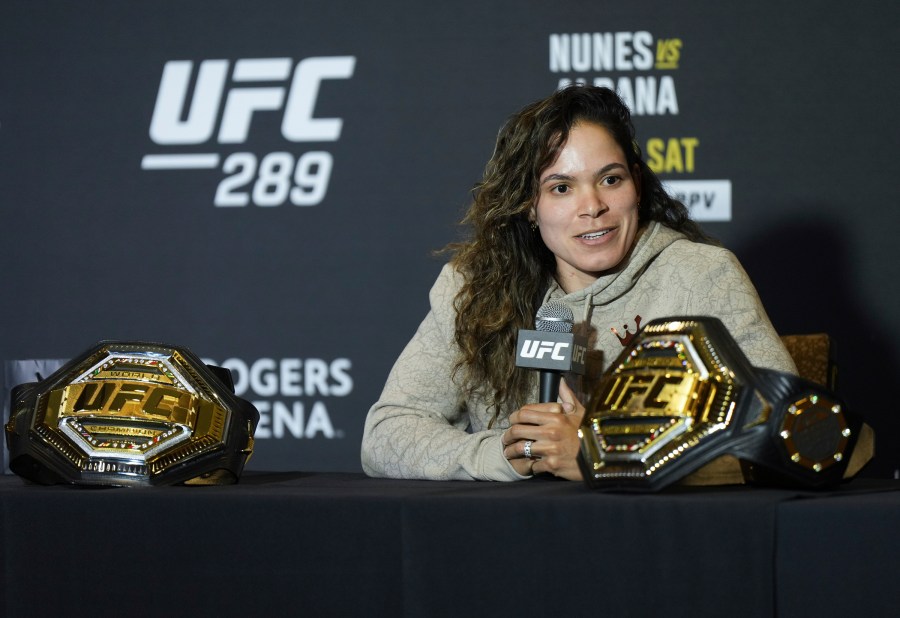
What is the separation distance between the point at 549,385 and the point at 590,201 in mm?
487

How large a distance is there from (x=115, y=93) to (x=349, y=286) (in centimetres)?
95

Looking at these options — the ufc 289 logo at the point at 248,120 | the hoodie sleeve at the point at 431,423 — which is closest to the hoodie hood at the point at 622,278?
the hoodie sleeve at the point at 431,423

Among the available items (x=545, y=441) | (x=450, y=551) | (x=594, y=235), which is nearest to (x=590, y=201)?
(x=594, y=235)

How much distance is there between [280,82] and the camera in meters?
3.16

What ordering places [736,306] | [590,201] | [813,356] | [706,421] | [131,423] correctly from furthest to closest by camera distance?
1. [813,356]
2. [590,201]
3. [736,306]
4. [131,423]
5. [706,421]

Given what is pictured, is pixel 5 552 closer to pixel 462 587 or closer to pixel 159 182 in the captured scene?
pixel 462 587

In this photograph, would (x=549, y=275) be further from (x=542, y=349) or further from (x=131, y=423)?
(x=131, y=423)

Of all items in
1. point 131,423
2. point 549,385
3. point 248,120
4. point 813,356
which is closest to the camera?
point 131,423

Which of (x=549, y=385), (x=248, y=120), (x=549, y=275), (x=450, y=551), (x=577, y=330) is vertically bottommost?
(x=450, y=551)

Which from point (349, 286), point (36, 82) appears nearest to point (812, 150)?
point (349, 286)

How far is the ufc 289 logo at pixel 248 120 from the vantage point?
123 inches

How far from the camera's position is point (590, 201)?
6.24ft

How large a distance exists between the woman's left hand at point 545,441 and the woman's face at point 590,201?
0.43 meters

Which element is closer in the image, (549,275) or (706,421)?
(706,421)
